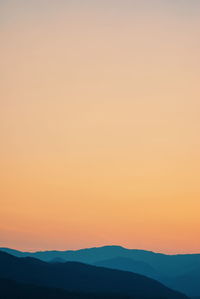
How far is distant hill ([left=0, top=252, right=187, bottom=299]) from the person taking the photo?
135 m

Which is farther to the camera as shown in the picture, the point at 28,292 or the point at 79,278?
the point at 79,278

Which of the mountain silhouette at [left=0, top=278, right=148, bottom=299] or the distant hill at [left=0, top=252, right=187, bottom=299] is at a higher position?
the distant hill at [left=0, top=252, right=187, bottom=299]

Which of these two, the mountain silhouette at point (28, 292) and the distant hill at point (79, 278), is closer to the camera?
the mountain silhouette at point (28, 292)

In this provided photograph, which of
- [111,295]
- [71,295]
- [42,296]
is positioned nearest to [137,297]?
[111,295]

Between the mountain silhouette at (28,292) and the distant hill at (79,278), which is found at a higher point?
the distant hill at (79,278)

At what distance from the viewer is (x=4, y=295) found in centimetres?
10094

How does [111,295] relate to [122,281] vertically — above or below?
below

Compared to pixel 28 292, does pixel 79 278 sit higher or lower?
higher

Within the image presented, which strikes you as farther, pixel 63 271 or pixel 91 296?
pixel 63 271

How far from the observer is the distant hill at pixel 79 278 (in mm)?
134625

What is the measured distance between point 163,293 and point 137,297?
35.7 meters

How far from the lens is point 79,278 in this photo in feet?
507

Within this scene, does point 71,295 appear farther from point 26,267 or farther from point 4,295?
point 26,267

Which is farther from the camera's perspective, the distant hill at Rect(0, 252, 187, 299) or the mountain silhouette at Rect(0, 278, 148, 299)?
the distant hill at Rect(0, 252, 187, 299)
